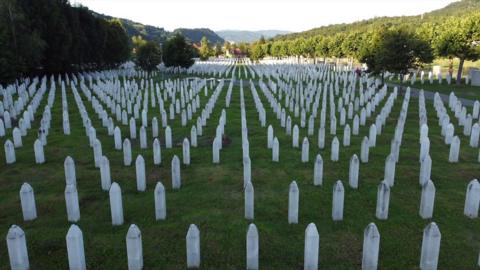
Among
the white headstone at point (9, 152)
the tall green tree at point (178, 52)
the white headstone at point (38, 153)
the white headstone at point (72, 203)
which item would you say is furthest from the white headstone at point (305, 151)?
the tall green tree at point (178, 52)

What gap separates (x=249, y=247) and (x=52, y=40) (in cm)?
3244

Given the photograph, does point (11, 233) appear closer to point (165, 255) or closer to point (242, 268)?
point (165, 255)

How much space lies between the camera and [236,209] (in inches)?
287

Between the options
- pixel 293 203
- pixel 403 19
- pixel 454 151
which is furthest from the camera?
pixel 403 19

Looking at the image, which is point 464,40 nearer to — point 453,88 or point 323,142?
point 453,88

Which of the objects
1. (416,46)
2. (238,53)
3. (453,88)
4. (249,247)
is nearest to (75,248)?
(249,247)

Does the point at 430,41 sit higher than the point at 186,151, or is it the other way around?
the point at 430,41

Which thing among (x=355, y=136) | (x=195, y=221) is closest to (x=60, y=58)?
(x=355, y=136)

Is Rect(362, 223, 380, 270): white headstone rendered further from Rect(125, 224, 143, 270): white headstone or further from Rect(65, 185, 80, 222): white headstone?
Rect(65, 185, 80, 222): white headstone

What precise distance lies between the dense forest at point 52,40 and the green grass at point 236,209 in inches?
362

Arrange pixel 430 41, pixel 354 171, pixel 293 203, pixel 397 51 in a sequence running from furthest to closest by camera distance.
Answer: pixel 430 41, pixel 397 51, pixel 354 171, pixel 293 203

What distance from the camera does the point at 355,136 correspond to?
13.4 metres

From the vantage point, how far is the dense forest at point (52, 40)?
823 inches

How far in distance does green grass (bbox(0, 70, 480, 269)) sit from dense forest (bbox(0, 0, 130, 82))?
919 cm
